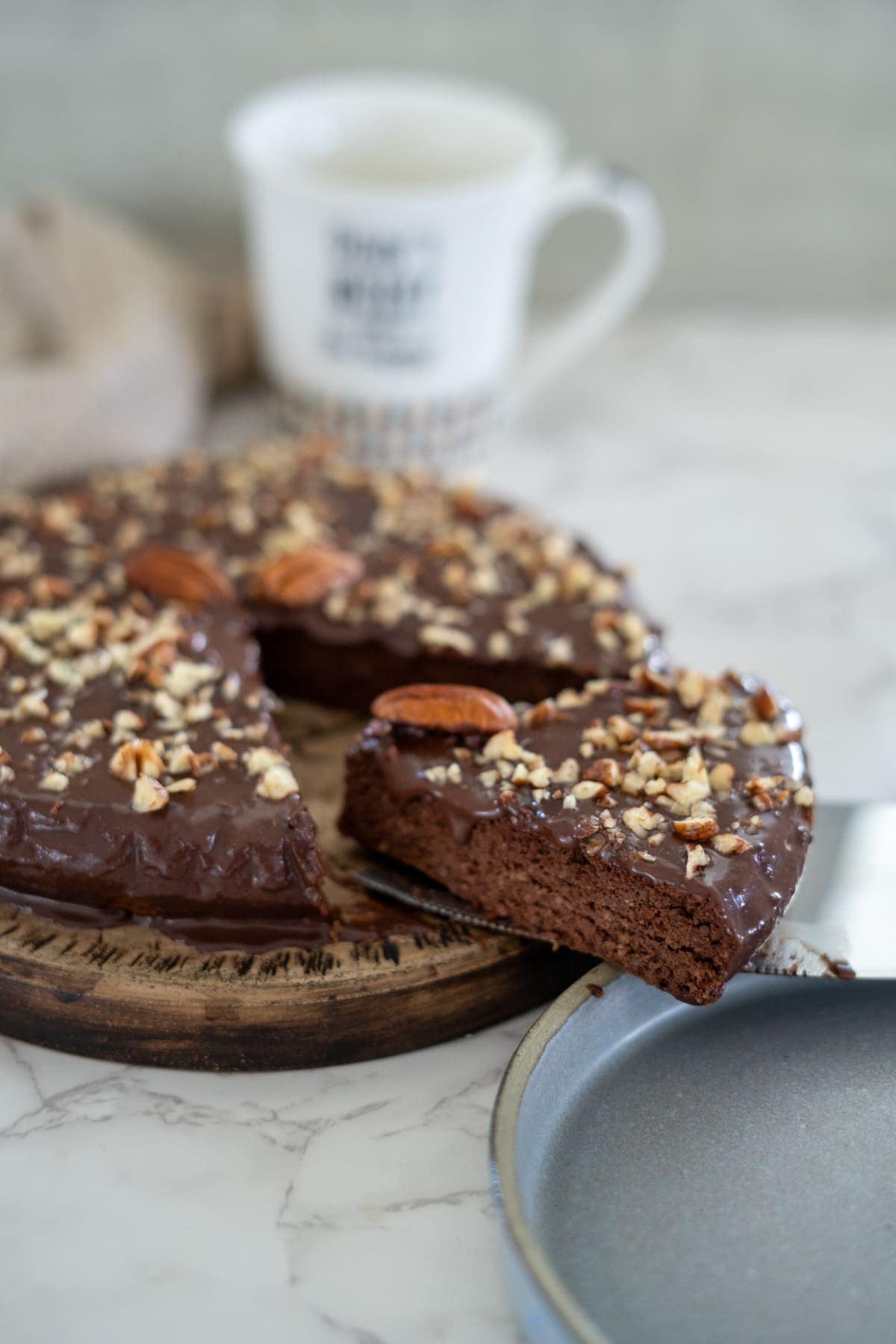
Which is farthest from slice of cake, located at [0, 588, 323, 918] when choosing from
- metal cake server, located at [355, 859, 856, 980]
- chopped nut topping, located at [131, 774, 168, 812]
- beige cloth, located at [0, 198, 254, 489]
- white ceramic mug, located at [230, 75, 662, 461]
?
white ceramic mug, located at [230, 75, 662, 461]

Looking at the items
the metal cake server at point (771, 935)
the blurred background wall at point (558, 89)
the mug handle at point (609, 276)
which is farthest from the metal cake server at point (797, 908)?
the blurred background wall at point (558, 89)

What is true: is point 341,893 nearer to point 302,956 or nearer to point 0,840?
point 302,956

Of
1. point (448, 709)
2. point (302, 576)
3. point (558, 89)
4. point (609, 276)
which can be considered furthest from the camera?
point (558, 89)

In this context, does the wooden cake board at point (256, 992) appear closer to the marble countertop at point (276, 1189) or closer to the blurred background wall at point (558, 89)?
the marble countertop at point (276, 1189)

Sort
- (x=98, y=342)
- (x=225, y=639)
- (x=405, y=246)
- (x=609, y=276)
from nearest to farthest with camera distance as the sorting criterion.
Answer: (x=225, y=639)
(x=405, y=246)
(x=98, y=342)
(x=609, y=276)

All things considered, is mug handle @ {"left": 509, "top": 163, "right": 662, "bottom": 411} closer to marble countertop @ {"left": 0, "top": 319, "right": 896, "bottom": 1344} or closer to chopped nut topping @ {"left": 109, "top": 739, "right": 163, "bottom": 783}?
marble countertop @ {"left": 0, "top": 319, "right": 896, "bottom": 1344}

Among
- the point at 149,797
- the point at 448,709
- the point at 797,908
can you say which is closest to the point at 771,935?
the point at 797,908

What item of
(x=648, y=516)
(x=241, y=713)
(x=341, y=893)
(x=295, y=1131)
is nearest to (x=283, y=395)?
(x=648, y=516)

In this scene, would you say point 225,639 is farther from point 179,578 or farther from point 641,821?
point 641,821
